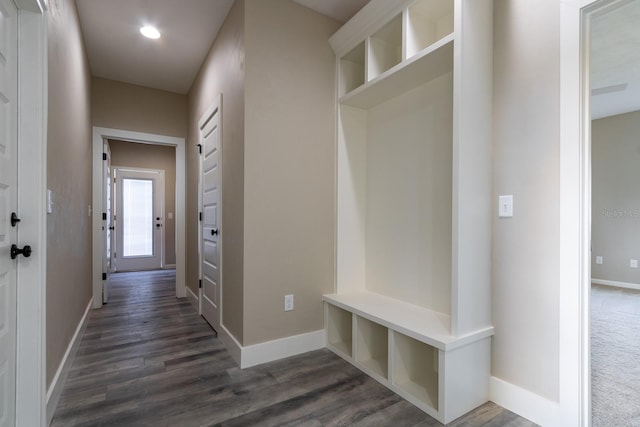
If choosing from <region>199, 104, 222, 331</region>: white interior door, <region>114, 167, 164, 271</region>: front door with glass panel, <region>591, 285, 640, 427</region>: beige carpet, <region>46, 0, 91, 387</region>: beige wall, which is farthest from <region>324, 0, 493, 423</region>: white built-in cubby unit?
<region>114, 167, 164, 271</region>: front door with glass panel

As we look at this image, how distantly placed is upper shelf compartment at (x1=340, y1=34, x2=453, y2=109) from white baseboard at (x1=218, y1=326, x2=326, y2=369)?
1.89 meters

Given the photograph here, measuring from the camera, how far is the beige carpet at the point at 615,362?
1702 millimetres

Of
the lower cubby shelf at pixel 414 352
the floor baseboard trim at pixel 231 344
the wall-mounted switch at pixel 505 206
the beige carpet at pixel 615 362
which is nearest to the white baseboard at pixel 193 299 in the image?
the floor baseboard trim at pixel 231 344

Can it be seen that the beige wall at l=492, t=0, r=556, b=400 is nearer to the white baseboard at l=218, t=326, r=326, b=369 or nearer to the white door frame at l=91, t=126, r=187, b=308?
the white baseboard at l=218, t=326, r=326, b=369

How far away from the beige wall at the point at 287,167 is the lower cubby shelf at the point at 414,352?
0.87 feet

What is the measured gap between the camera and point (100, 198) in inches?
148

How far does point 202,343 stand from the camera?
266 cm

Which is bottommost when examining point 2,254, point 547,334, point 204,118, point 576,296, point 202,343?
point 202,343

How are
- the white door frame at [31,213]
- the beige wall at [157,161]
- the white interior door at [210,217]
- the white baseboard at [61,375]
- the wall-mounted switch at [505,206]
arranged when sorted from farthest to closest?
the beige wall at [157,161], the white interior door at [210,217], the wall-mounted switch at [505,206], the white baseboard at [61,375], the white door frame at [31,213]

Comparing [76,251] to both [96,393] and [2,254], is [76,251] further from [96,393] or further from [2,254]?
[2,254]

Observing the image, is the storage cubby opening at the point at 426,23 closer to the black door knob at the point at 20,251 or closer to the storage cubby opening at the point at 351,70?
the storage cubby opening at the point at 351,70

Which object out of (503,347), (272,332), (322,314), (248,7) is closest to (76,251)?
(272,332)

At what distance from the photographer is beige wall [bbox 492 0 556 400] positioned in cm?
160

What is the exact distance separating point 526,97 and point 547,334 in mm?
1256
